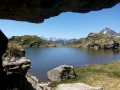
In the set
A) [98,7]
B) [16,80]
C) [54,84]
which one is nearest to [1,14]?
[98,7]

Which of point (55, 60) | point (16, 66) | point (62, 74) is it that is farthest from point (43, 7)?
point (55, 60)

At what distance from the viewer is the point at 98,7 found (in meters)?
16.5

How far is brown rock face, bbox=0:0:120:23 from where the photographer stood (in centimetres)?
1504

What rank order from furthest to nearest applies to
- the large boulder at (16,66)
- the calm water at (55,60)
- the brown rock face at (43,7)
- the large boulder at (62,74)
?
the calm water at (55,60) → the large boulder at (62,74) → the large boulder at (16,66) → the brown rock face at (43,7)

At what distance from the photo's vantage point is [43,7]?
1562cm

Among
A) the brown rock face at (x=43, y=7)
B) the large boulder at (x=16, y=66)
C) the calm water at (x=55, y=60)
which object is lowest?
the calm water at (x=55, y=60)

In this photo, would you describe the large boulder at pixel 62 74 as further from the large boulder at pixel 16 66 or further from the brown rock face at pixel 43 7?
the brown rock face at pixel 43 7

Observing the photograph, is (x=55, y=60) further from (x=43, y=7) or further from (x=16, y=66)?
(x=43, y=7)

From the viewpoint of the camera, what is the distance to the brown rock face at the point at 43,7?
15039 millimetres

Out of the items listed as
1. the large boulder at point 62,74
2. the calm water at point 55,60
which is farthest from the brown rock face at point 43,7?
the calm water at point 55,60

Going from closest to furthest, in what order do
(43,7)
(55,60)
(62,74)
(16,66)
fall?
(43,7) < (16,66) < (62,74) < (55,60)

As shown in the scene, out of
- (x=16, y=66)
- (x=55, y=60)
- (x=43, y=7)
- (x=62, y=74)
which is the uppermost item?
(x=43, y=7)

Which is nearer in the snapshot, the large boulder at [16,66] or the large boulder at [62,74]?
the large boulder at [16,66]

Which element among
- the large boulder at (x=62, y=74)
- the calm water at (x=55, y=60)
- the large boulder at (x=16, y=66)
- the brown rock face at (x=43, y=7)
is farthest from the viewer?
the calm water at (x=55, y=60)
